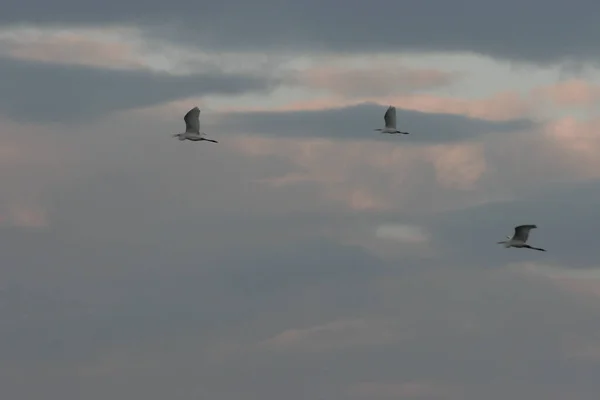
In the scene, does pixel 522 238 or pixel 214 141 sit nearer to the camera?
pixel 214 141

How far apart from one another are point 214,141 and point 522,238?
44537 millimetres

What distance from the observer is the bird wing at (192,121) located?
186125mm

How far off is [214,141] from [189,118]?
11584 millimetres

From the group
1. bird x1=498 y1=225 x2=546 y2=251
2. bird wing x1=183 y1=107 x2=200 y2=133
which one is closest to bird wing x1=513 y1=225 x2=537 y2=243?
bird x1=498 y1=225 x2=546 y2=251

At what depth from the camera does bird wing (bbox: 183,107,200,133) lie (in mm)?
186125

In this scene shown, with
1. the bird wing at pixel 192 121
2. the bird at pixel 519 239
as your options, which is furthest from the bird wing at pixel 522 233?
the bird wing at pixel 192 121

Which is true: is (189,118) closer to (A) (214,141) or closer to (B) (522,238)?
(A) (214,141)

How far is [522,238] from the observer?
191125mm

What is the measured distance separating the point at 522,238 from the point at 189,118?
154 ft

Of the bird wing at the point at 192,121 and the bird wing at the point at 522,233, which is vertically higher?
Result: the bird wing at the point at 192,121

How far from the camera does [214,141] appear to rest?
17612 cm

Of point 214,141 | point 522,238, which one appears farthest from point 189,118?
point 522,238

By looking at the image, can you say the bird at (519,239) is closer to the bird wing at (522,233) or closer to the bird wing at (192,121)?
the bird wing at (522,233)

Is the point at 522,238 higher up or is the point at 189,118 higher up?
the point at 189,118
